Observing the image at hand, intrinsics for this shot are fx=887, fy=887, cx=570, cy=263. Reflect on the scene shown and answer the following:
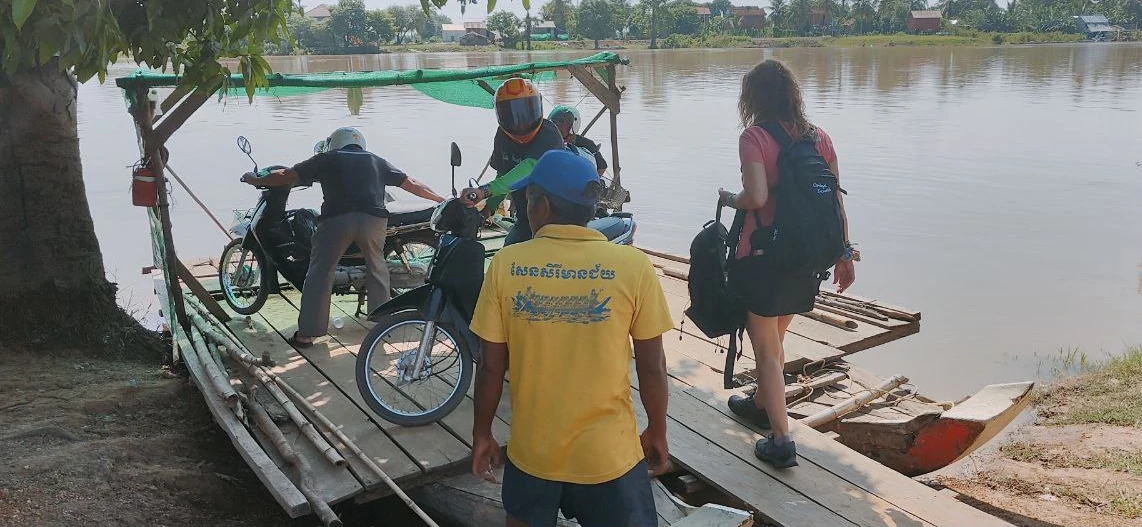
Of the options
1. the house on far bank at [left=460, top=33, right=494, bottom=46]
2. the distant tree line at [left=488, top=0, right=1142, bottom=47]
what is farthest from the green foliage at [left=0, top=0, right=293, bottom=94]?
the house on far bank at [left=460, top=33, right=494, bottom=46]

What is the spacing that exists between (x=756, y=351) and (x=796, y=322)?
2.45 meters

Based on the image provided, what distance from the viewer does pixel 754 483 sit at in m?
A: 3.53

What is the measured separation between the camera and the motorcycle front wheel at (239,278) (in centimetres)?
594

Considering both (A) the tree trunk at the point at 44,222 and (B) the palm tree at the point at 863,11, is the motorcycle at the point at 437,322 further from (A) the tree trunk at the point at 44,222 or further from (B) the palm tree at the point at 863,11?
(B) the palm tree at the point at 863,11

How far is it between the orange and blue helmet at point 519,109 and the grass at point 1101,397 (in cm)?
407

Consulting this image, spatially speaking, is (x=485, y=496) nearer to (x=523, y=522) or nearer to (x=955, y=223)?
(x=523, y=522)

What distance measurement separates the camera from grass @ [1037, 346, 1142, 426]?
18.5 feet

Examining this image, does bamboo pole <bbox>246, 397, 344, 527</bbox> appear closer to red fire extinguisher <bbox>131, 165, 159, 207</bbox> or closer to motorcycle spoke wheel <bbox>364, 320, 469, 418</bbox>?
motorcycle spoke wheel <bbox>364, 320, 469, 418</bbox>

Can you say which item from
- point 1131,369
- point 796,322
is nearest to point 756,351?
point 796,322

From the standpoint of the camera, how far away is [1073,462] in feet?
16.4

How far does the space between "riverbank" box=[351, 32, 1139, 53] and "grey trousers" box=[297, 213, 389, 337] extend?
60.0 m

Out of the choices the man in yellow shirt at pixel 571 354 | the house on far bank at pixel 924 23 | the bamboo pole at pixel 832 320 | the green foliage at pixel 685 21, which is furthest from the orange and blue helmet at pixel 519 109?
the house on far bank at pixel 924 23

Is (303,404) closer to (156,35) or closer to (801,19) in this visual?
(156,35)

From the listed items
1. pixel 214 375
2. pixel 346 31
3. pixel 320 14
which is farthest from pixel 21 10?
pixel 320 14
